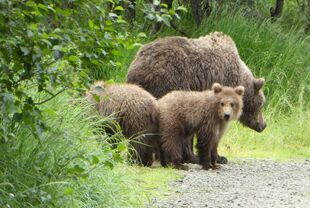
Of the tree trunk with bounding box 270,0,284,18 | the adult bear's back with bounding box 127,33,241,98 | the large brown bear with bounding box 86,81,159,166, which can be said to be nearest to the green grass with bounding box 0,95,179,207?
the large brown bear with bounding box 86,81,159,166

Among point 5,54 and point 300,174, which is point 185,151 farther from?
point 5,54

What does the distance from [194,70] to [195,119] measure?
1.49 m

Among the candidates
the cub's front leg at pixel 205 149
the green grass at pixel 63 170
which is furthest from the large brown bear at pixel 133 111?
the green grass at pixel 63 170

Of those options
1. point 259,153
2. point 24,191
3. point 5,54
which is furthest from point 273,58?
point 5,54

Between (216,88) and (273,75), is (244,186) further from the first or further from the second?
(273,75)

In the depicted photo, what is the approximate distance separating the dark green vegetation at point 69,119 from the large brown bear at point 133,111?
0.31m

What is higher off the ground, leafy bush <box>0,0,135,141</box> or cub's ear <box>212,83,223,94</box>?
leafy bush <box>0,0,135,141</box>

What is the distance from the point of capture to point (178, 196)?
26.2 feet

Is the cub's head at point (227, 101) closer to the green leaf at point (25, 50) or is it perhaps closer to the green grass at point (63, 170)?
the green grass at point (63, 170)

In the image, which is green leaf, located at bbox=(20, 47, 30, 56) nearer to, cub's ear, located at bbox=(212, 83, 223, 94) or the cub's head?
the cub's head

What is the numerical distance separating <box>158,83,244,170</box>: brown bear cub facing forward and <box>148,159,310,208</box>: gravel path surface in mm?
332

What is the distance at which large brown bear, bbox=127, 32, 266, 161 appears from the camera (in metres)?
11.0

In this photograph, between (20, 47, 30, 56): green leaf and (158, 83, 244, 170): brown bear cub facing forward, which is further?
(158, 83, 244, 170): brown bear cub facing forward

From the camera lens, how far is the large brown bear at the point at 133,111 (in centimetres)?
941
